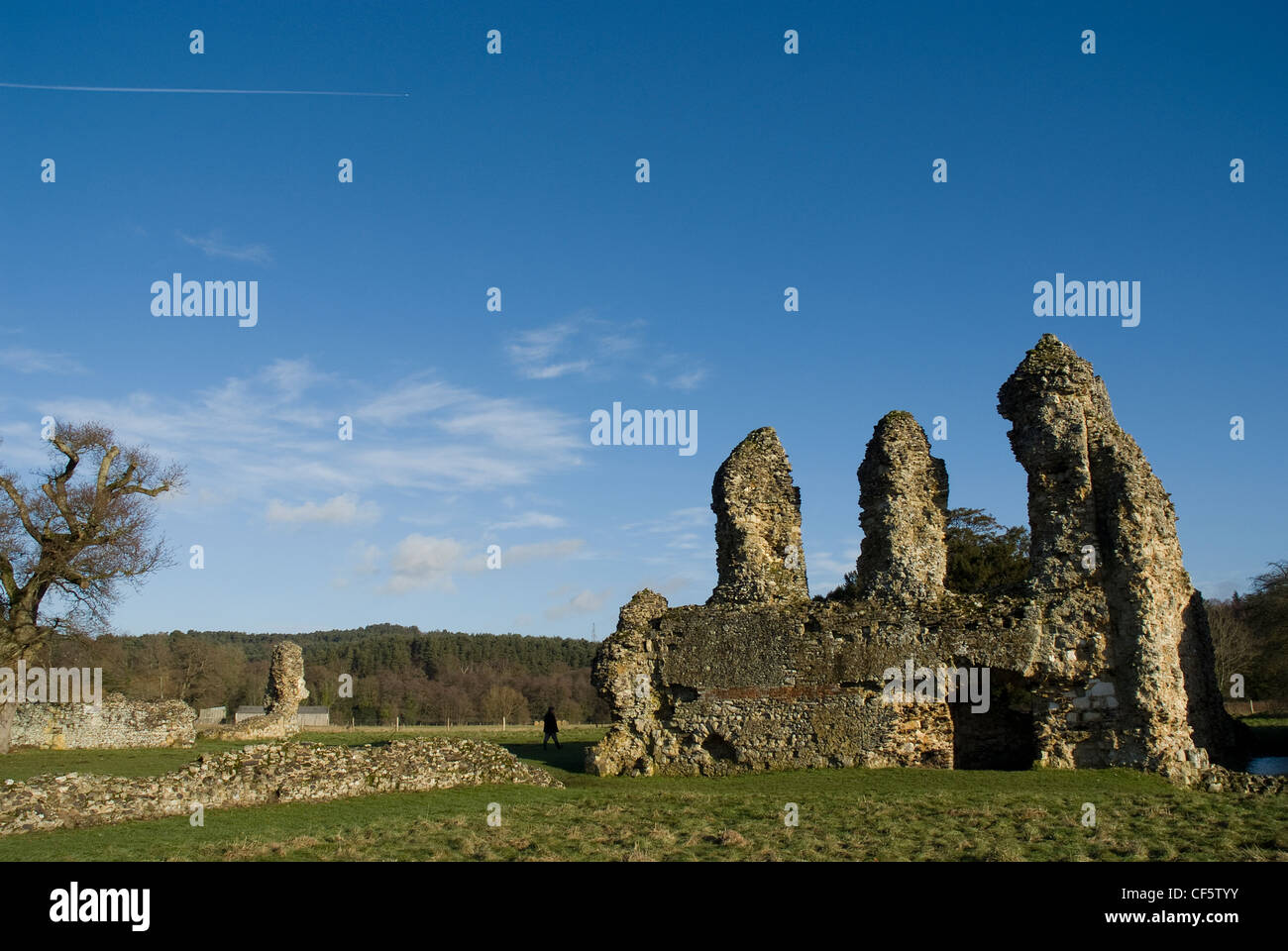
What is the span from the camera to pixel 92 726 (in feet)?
105

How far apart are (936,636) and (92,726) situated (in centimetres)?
2767

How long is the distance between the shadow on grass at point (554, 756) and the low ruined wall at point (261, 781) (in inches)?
106

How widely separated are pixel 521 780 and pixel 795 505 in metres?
9.75

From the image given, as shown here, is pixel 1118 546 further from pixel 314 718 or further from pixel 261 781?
pixel 314 718

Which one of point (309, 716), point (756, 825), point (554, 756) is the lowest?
point (309, 716)

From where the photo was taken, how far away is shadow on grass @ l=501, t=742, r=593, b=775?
23.2 m

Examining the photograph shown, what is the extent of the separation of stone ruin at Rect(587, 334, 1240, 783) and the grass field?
56.1 inches

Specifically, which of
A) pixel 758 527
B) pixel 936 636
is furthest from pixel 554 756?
pixel 936 636

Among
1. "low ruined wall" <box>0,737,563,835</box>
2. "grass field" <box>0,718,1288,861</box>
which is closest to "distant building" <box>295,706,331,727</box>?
"low ruined wall" <box>0,737,563,835</box>

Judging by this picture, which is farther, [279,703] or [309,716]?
[309,716]

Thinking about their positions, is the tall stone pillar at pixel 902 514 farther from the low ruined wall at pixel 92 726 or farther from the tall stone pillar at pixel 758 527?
the low ruined wall at pixel 92 726

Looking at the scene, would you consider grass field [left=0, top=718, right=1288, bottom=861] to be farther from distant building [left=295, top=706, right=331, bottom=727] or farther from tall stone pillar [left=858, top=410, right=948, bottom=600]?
distant building [left=295, top=706, right=331, bottom=727]

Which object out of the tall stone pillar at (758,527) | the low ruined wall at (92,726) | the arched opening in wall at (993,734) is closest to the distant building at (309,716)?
the low ruined wall at (92,726)
